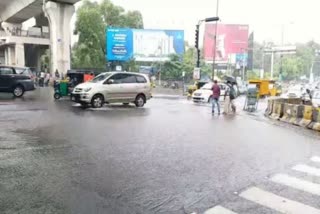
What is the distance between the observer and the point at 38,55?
6075 cm

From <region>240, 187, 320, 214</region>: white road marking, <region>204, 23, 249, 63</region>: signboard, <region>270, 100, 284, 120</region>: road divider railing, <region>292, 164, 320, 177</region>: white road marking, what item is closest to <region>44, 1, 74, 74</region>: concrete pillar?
<region>270, 100, 284, 120</region>: road divider railing

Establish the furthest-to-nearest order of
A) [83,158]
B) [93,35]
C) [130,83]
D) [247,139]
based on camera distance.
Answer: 1. [93,35]
2. [130,83]
3. [247,139]
4. [83,158]

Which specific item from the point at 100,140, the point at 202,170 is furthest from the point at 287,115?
the point at 202,170

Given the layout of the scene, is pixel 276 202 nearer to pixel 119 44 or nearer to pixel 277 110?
pixel 277 110

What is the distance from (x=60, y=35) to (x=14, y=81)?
56.2ft

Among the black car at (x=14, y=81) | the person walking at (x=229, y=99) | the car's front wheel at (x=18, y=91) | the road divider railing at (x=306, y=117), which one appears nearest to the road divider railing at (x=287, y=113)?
the road divider railing at (x=306, y=117)

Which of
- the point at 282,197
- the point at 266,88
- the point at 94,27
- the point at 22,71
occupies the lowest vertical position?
the point at 266,88

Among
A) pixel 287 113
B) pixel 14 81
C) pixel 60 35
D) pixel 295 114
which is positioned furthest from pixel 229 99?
pixel 60 35

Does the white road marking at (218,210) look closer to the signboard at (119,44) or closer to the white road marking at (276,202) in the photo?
the white road marking at (276,202)

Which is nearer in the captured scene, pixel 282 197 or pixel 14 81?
pixel 282 197

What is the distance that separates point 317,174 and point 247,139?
4.17 meters

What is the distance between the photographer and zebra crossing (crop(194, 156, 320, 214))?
17.8ft

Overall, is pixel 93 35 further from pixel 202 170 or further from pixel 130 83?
pixel 202 170

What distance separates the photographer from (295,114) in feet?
56.7
